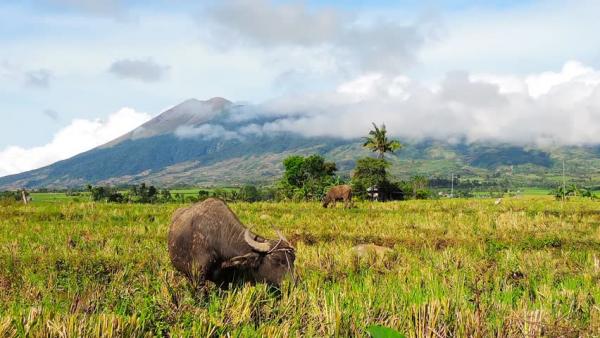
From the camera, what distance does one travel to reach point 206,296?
7.25m

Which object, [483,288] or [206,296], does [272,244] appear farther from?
[483,288]

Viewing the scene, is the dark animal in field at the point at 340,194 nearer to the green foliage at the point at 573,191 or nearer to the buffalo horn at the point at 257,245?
the green foliage at the point at 573,191

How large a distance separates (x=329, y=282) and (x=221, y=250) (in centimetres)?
190

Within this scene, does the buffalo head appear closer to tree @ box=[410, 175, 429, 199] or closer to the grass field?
the grass field

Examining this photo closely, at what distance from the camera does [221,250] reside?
318 inches

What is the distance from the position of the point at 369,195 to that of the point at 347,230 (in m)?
→ 47.0

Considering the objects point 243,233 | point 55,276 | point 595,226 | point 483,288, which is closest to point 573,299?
point 483,288

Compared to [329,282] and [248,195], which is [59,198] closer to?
[248,195]

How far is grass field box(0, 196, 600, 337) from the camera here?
16.1 feet

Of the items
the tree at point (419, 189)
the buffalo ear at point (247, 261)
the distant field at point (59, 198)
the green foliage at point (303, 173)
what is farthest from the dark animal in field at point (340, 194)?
the tree at point (419, 189)

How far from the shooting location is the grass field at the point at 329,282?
491 cm

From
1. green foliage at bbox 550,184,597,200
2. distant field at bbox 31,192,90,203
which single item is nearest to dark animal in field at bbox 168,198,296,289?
distant field at bbox 31,192,90,203

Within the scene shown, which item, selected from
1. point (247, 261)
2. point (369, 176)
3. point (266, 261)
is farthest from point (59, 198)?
point (266, 261)

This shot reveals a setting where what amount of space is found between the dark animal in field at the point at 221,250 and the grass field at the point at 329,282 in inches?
17.6
